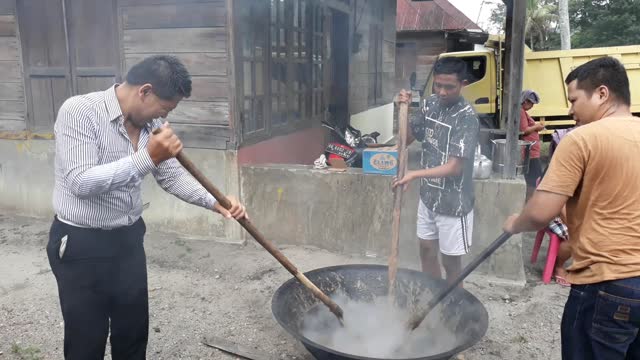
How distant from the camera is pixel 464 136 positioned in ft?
11.3

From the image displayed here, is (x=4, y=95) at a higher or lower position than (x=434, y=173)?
higher

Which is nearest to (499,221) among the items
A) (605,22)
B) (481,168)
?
(481,168)

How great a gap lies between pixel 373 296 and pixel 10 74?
5.46 meters

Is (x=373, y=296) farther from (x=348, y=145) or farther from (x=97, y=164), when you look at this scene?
(x=348, y=145)

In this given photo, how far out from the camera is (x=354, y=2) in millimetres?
8945

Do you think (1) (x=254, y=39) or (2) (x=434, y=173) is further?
(1) (x=254, y=39)

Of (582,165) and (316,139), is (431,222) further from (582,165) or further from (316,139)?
(316,139)

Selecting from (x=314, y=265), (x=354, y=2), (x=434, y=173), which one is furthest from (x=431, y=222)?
(x=354, y=2)

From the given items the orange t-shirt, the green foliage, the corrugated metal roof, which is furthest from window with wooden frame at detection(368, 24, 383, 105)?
the green foliage

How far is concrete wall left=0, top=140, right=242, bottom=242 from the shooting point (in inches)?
213

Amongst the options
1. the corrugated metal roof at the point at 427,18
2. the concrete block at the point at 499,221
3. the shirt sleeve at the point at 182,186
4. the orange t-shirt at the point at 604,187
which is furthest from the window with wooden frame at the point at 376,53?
the corrugated metal roof at the point at 427,18

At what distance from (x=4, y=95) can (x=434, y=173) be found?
5.64 meters

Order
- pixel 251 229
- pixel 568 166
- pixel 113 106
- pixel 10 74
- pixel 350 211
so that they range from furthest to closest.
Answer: pixel 10 74 → pixel 350 211 → pixel 251 229 → pixel 113 106 → pixel 568 166

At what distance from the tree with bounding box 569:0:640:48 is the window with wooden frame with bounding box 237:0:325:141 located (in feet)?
66.0
